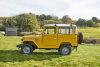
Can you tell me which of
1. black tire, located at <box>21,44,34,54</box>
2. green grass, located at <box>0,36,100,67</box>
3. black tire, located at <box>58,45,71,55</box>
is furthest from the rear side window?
black tire, located at <box>21,44,34,54</box>

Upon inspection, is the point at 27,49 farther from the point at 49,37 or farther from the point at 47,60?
the point at 47,60

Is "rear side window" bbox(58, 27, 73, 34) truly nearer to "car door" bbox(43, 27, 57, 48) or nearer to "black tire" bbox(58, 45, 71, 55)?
"car door" bbox(43, 27, 57, 48)

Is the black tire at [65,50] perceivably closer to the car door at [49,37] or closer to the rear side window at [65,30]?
the car door at [49,37]

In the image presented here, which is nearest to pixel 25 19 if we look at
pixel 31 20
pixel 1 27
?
pixel 31 20

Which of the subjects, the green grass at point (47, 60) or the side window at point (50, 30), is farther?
the side window at point (50, 30)

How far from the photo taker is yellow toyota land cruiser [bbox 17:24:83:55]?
930cm

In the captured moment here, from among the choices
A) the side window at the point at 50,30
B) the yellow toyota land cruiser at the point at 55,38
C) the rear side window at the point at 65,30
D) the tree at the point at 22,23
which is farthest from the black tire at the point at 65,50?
the tree at the point at 22,23

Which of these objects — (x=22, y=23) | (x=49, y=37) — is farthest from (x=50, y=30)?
(x=22, y=23)

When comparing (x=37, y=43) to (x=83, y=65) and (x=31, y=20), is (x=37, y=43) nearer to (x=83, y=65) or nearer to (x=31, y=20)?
(x=83, y=65)

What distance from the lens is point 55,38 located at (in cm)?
933

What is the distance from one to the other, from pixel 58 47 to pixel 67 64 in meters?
2.54

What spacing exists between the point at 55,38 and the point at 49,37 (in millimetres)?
482

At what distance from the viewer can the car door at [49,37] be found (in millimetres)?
9320

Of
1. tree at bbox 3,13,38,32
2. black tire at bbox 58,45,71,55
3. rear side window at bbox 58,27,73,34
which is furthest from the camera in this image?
tree at bbox 3,13,38,32
